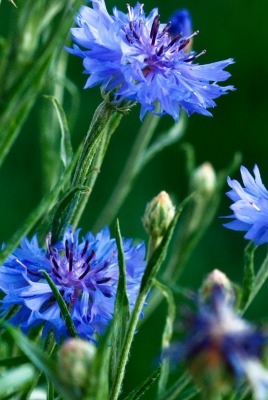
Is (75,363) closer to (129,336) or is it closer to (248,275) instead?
(129,336)

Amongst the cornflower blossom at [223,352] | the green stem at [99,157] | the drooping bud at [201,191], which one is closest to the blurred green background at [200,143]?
the drooping bud at [201,191]

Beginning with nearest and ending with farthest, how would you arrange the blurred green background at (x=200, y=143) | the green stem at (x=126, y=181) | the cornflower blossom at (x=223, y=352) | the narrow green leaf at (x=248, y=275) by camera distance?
the cornflower blossom at (x=223, y=352) → the narrow green leaf at (x=248, y=275) → the green stem at (x=126, y=181) → the blurred green background at (x=200, y=143)

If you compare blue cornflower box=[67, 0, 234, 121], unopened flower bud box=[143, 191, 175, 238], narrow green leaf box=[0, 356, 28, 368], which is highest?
blue cornflower box=[67, 0, 234, 121]

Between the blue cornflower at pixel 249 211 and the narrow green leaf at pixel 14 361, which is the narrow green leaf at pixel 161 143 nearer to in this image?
the blue cornflower at pixel 249 211

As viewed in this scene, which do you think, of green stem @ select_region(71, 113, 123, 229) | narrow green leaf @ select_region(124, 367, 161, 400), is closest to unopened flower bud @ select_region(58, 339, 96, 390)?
narrow green leaf @ select_region(124, 367, 161, 400)

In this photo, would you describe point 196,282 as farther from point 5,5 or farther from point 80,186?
point 80,186

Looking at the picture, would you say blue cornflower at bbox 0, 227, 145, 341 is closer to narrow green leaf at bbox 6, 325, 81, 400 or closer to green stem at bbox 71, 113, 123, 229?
green stem at bbox 71, 113, 123, 229
